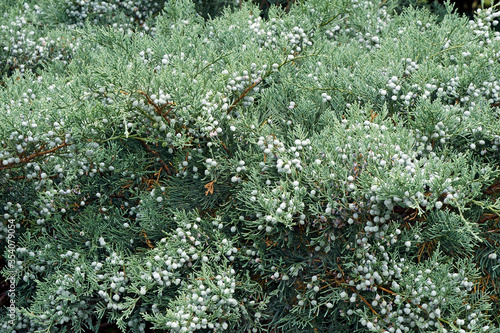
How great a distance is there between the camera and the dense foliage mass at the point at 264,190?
233 cm

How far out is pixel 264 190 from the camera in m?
2.44

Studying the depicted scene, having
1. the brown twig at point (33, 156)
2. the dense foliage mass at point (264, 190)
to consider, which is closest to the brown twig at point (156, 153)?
the dense foliage mass at point (264, 190)

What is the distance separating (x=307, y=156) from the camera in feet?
8.29

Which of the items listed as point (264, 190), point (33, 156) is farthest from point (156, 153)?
point (264, 190)

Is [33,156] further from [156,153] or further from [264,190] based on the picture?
[264,190]

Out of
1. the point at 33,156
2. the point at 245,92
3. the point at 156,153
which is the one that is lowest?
the point at 156,153

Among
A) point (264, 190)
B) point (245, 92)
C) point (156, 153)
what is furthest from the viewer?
point (156, 153)

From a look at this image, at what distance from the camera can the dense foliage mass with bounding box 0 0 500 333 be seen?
7.66 ft

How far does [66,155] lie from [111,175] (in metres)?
0.33

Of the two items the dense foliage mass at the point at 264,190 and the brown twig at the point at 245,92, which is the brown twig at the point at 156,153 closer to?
the dense foliage mass at the point at 264,190

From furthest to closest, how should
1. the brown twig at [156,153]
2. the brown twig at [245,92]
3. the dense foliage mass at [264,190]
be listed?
the brown twig at [156,153] → the brown twig at [245,92] → the dense foliage mass at [264,190]

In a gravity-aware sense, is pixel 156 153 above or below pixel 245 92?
below

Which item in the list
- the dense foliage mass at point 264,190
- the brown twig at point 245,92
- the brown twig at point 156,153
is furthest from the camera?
the brown twig at point 156,153

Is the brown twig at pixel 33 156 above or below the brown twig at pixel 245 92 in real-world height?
below
